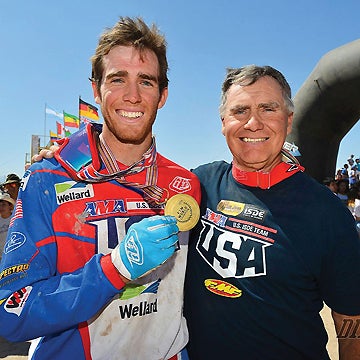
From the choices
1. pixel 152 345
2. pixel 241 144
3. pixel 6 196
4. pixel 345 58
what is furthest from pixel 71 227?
pixel 345 58

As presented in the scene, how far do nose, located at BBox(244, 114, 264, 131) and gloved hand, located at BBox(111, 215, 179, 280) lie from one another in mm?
976

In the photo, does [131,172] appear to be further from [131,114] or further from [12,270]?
[12,270]

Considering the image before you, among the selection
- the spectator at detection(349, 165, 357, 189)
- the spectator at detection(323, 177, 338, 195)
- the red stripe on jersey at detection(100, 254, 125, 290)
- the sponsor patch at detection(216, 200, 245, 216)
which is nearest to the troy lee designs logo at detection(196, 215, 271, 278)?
the sponsor patch at detection(216, 200, 245, 216)

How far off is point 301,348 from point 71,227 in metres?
1.41

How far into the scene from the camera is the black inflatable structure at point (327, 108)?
23.3 ft

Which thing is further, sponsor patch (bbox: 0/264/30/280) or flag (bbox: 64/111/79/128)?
Result: flag (bbox: 64/111/79/128)

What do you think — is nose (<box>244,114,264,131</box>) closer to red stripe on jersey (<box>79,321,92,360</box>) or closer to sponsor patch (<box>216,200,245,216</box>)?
sponsor patch (<box>216,200,245,216</box>)

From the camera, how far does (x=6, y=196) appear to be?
6.46 m

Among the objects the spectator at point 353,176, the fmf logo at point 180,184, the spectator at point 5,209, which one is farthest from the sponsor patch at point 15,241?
the spectator at point 353,176

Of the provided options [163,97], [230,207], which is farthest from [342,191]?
[163,97]

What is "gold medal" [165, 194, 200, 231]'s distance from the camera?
6.08 feet

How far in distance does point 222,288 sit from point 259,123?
3.38ft

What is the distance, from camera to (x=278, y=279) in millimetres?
2047

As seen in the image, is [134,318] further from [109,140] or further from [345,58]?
[345,58]
